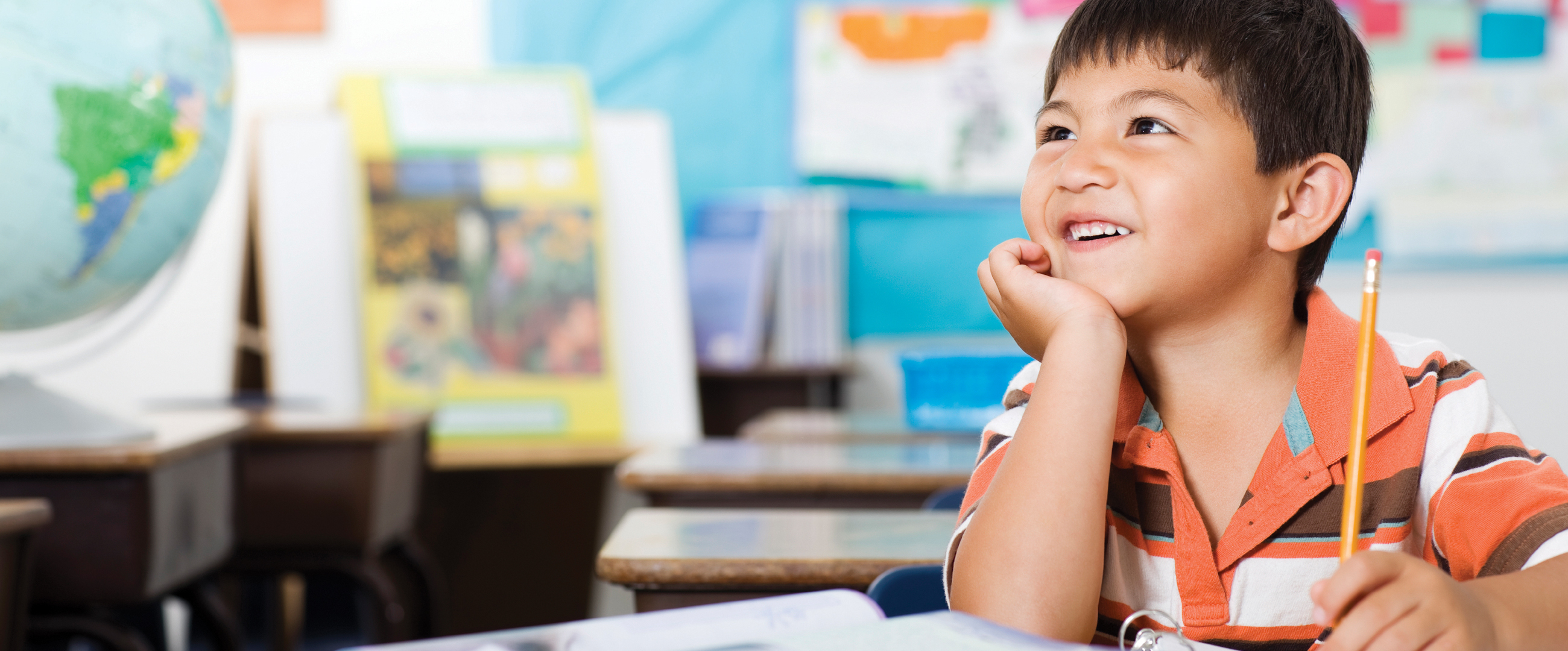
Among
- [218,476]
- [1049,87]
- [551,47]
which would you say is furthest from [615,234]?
[1049,87]

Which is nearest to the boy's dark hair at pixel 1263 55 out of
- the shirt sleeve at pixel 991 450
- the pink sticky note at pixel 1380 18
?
the shirt sleeve at pixel 991 450

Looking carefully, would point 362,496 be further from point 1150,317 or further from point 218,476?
point 1150,317

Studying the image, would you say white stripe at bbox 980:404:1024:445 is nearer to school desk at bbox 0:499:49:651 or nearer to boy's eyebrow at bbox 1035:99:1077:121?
boy's eyebrow at bbox 1035:99:1077:121

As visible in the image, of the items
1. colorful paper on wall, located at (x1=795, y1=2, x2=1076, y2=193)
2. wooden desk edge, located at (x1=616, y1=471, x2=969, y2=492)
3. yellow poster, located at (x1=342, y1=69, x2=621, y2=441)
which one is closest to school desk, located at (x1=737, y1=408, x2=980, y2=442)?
wooden desk edge, located at (x1=616, y1=471, x2=969, y2=492)

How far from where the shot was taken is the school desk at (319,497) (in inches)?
66.0

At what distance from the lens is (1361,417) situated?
1.67 feet

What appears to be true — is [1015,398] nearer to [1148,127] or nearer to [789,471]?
[1148,127]

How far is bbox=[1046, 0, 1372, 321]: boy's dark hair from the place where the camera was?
766 mm

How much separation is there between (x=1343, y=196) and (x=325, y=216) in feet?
6.81

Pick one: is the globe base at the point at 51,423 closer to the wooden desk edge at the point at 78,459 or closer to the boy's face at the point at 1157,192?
the wooden desk edge at the point at 78,459

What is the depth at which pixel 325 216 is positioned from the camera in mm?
2430

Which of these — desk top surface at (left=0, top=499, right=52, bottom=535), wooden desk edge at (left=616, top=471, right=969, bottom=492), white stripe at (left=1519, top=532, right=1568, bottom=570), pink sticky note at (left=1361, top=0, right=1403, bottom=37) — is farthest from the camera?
pink sticky note at (left=1361, top=0, right=1403, bottom=37)

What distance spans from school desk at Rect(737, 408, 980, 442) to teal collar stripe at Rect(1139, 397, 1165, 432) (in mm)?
1023

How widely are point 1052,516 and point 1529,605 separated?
0.23 m
